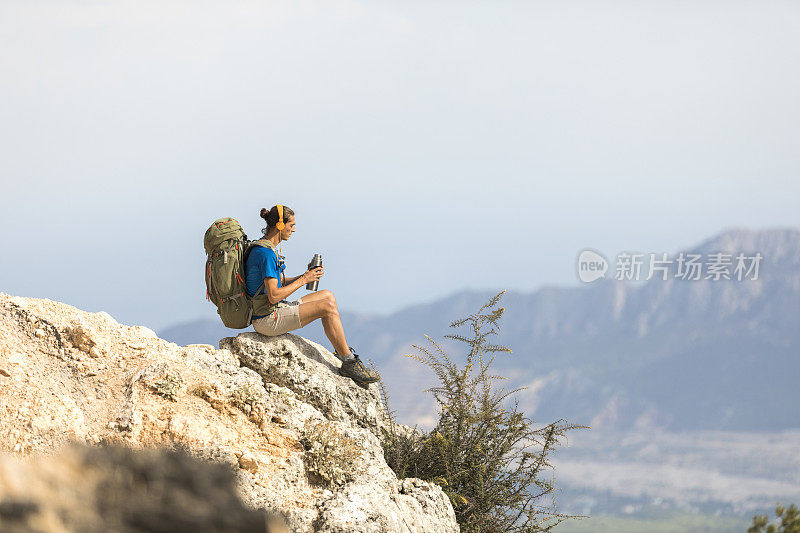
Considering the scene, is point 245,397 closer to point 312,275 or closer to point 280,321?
point 280,321

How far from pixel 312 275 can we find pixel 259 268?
0.69 meters

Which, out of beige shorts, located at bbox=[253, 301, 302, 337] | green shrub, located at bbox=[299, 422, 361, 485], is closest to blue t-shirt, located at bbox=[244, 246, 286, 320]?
beige shorts, located at bbox=[253, 301, 302, 337]

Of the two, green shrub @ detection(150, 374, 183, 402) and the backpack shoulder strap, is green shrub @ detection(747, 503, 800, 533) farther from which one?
the backpack shoulder strap

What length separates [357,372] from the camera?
33.5 feet

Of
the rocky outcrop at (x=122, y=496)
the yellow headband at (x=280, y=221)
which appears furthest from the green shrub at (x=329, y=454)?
the rocky outcrop at (x=122, y=496)

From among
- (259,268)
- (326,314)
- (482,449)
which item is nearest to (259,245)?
(259,268)

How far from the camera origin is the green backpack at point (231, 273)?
9.57 meters

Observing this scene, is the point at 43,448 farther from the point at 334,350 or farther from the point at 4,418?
the point at 334,350

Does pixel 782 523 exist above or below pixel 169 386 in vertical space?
below

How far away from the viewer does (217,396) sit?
8.27 meters

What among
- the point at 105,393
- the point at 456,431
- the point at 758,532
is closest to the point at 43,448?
the point at 105,393

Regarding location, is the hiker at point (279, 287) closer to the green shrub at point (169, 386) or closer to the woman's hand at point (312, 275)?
the woman's hand at point (312, 275)

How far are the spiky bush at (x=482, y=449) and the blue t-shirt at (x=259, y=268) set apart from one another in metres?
2.09

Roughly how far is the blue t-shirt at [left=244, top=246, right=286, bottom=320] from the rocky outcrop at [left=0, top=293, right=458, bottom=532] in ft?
2.37
